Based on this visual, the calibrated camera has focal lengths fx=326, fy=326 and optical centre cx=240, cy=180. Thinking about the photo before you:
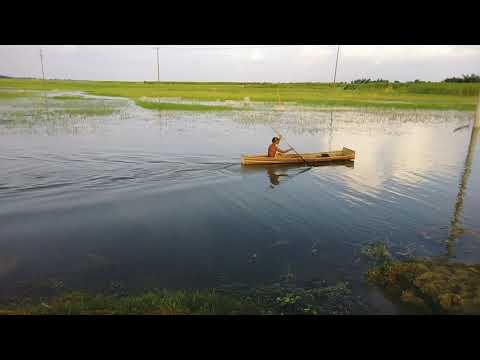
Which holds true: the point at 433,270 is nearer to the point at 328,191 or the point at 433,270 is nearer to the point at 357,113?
the point at 328,191

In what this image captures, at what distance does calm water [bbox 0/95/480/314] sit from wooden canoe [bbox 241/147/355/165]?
335 mm

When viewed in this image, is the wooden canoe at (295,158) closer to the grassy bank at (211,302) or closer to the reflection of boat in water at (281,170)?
the reflection of boat in water at (281,170)

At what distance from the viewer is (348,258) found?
6.12 metres

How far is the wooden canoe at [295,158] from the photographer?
486 inches

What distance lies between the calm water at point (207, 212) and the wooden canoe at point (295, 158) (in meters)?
0.34

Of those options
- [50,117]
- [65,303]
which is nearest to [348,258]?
[65,303]

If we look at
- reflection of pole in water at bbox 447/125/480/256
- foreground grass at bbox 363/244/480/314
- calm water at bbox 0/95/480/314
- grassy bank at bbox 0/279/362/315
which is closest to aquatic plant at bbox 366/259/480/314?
foreground grass at bbox 363/244/480/314

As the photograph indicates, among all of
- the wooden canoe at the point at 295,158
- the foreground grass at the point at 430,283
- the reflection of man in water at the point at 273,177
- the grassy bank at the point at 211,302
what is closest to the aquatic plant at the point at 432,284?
the foreground grass at the point at 430,283

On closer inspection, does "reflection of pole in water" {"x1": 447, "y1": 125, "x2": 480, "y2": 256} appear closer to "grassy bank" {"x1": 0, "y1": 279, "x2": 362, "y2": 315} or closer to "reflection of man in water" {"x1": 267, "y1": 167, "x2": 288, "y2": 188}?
"grassy bank" {"x1": 0, "y1": 279, "x2": 362, "y2": 315}

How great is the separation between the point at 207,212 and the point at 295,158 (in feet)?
18.9

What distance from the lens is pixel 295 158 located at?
13.0 metres

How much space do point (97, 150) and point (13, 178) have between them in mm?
4353
